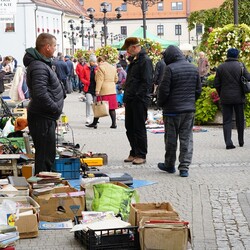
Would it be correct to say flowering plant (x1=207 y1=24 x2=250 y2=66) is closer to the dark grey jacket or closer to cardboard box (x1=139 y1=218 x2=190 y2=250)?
the dark grey jacket

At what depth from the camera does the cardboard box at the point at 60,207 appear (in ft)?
31.2

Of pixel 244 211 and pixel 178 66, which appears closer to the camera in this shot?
pixel 244 211

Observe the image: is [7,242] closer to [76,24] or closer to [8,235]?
[8,235]

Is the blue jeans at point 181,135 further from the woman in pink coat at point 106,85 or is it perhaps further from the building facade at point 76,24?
the building facade at point 76,24

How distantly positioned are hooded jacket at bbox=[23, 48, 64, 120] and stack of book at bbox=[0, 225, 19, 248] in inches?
103

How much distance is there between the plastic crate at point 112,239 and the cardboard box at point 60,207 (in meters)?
1.30

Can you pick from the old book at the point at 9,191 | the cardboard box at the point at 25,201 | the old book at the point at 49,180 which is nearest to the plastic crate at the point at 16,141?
the old book at the point at 49,180

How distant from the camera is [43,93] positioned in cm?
1062

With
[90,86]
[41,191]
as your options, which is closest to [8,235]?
[41,191]

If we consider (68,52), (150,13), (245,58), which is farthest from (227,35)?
(150,13)

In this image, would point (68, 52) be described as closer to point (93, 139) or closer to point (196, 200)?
point (93, 139)

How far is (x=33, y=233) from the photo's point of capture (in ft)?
28.7

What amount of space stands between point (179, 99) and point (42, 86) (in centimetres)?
245

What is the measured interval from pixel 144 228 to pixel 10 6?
943 cm
